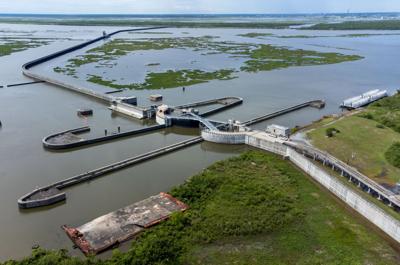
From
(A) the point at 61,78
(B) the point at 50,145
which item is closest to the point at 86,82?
(A) the point at 61,78

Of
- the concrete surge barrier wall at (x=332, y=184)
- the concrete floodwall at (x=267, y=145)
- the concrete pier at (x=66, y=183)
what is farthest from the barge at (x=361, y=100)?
Result: the concrete pier at (x=66, y=183)

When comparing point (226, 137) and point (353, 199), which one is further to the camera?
point (226, 137)

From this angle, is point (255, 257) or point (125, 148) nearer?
point (255, 257)

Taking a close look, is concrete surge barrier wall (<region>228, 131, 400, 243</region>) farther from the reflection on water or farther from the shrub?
the shrub

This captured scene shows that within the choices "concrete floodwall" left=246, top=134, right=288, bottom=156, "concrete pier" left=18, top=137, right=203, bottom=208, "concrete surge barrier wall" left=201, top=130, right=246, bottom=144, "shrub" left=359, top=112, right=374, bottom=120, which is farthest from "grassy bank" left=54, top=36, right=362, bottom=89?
"shrub" left=359, top=112, right=374, bottom=120

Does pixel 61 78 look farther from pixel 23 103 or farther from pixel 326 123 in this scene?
pixel 326 123

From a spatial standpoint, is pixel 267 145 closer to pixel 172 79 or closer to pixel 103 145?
pixel 103 145

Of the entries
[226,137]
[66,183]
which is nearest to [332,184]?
[226,137]
